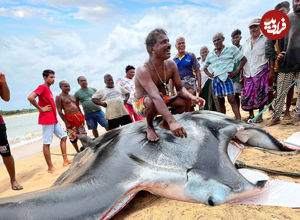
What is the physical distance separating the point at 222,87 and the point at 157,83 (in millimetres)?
2537

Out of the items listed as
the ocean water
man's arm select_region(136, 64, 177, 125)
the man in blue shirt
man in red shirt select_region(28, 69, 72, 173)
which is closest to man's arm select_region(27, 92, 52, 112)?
man in red shirt select_region(28, 69, 72, 173)

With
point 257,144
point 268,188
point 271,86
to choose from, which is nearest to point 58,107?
point 257,144

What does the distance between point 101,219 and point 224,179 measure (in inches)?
35.1

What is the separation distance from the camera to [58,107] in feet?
14.8

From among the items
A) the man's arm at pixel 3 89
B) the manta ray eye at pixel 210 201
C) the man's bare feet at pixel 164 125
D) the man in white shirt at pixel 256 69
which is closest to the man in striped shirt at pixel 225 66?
the man in white shirt at pixel 256 69

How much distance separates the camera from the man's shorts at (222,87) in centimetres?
439

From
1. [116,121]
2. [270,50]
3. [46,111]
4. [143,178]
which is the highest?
[270,50]

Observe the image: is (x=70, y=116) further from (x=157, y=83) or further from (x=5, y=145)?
(x=157, y=83)

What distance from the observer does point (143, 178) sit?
5.16ft

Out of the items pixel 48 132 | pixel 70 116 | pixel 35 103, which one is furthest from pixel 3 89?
pixel 70 116

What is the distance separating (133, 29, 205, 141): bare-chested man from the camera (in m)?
1.91

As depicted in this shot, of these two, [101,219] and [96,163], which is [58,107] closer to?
[96,163]

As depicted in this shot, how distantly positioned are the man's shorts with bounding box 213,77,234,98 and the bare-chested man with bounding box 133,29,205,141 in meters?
2.24

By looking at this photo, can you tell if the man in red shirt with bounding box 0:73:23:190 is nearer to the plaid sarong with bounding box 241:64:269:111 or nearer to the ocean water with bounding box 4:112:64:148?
the plaid sarong with bounding box 241:64:269:111
